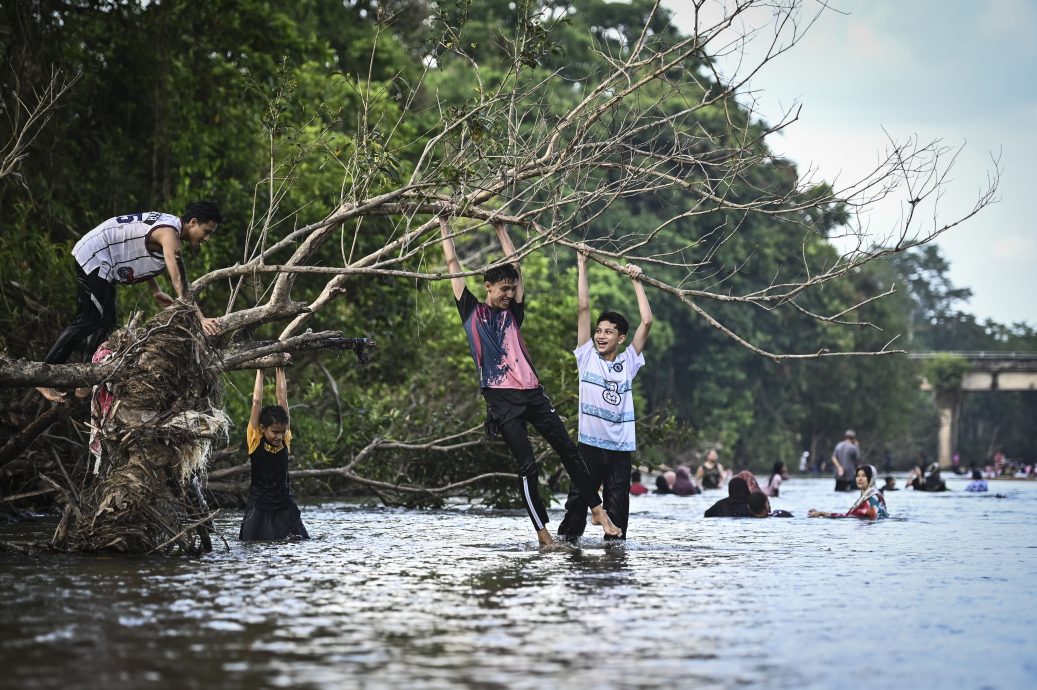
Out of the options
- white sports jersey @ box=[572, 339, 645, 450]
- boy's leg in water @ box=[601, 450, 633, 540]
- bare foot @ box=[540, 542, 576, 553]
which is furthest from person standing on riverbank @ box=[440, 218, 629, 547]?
boy's leg in water @ box=[601, 450, 633, 540]

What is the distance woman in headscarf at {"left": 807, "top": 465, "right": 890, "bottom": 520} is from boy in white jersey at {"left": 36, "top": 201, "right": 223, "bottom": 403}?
10.3m

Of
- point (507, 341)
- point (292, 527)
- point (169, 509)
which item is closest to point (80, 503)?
point (169, 509)

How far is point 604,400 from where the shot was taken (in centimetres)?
1220

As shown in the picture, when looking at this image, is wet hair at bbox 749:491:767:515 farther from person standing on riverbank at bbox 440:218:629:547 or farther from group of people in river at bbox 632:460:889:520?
person standing on riverbank at bbox 440:218:629:547

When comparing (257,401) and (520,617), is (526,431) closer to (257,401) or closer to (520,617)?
(257,401)

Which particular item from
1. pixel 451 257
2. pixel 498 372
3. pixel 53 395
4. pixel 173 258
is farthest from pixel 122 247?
pixel 498 372

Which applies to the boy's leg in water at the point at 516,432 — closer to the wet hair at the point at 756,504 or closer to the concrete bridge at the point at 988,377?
the wet hair at the point at 756,504

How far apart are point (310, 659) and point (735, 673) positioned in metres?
1.76

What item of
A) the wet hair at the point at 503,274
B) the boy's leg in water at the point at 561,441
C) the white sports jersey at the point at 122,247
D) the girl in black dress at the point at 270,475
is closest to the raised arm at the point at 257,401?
the girl in black dress at the point at 270,475

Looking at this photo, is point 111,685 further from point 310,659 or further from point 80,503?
point 80,503

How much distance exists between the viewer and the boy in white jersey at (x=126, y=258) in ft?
36.4

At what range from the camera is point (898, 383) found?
233 ft

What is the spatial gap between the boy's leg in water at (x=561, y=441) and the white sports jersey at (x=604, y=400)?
0.25 metres

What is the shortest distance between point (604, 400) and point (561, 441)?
23.2 inches
